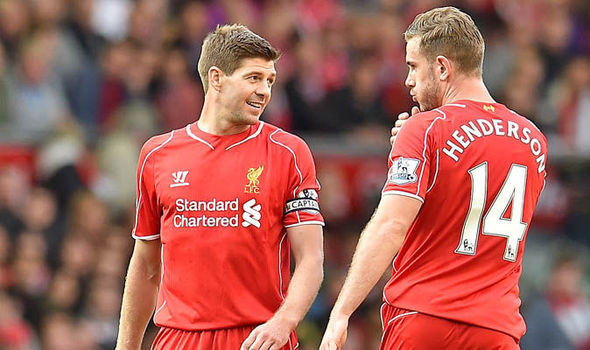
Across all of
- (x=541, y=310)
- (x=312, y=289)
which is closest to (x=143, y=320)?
(x=312, y=289)

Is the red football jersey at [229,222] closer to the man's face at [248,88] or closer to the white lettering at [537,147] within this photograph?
the man's face at [248,88]

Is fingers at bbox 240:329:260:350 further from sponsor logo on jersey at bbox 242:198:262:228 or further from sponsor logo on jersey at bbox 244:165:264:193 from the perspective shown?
sponsor logo on jersey at bbox 244:165:264:193

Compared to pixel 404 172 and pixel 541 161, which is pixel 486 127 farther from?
pixel 404 172

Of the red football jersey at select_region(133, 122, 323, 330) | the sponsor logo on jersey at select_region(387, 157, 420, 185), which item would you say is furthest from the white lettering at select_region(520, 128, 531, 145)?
the red football jersey at select_region(133, 122, 323, 330)

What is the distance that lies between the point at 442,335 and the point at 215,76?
184cm

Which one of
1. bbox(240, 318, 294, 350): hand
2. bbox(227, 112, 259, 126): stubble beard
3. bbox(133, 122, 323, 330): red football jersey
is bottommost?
bbox(240, 318, 294, 350): hand

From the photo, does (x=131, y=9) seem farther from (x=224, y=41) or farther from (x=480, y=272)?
(x=480, y=272)

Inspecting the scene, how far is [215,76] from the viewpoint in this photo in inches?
271

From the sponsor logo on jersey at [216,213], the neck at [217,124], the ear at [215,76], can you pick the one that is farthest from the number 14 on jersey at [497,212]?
the ear at [215,76]

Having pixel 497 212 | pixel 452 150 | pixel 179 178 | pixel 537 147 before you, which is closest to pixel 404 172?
pixel 452 150

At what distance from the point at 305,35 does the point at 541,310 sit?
4539 mm

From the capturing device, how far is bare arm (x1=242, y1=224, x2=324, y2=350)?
652 centimetres

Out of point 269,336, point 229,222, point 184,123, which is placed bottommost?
point 184,123

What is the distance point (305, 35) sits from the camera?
51.7ft
